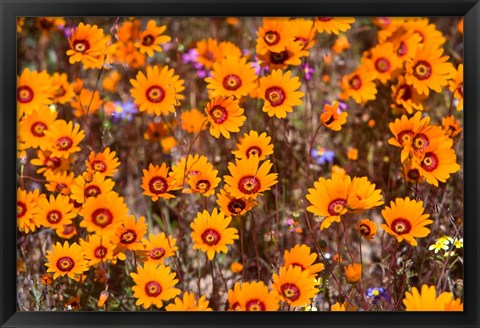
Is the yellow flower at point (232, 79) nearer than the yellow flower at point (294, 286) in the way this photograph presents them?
No

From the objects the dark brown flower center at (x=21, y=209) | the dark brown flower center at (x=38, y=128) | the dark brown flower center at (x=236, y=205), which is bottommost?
the dark brown flower center at (x=21, y=209)

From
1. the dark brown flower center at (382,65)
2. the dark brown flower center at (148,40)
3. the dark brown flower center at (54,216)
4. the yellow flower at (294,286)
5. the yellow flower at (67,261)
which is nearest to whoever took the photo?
the yellow flower at (294,286)

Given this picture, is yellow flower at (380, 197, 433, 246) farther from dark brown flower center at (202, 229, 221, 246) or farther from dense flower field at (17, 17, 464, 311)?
dark brown flower center at (202, 229, 221, 246)

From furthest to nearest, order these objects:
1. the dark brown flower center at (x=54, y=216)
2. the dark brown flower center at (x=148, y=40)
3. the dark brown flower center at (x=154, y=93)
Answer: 1. the dark brown flower center at (x=148, y=40)
2. the dark brown flower center at (x=154, y=93)
3. the dark brown flower center at (x=54, y=216)

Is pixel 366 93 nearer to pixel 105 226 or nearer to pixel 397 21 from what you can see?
pixel 397 21

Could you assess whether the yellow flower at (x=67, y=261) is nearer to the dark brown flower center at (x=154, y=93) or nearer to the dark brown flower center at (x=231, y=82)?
the dark brown flower center at (x=154, y=93)
